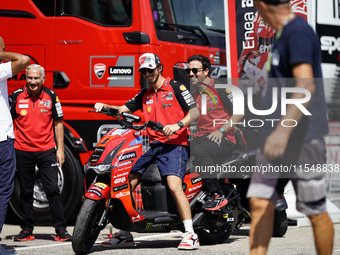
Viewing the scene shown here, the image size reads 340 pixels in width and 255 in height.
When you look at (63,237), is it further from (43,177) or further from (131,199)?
(131,199)

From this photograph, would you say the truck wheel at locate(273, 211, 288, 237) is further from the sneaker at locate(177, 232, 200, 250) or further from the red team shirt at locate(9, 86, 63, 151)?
the red team shirt at locate(9, 86, 63, 151)

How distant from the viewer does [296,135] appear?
447cm

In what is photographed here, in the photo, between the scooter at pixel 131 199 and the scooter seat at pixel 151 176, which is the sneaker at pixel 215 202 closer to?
the scooter at pixel 131 199

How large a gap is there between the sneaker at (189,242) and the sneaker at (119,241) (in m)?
0.70

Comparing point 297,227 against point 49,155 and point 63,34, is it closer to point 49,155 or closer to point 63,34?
point 49,155

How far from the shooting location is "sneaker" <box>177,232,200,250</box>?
7.12 meters

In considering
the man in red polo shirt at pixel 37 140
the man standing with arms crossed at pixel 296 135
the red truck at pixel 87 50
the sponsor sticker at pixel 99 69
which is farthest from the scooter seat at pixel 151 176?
the man standing with arms crossed at pixel 296 135

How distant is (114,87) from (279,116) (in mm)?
4825

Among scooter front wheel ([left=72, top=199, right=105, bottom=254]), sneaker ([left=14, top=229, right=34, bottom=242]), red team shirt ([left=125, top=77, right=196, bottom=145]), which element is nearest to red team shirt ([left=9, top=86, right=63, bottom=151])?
sneaker ([left=14, top=229, right=34, bottom=242])

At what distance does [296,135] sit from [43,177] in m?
4.48

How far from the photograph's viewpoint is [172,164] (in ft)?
23.7

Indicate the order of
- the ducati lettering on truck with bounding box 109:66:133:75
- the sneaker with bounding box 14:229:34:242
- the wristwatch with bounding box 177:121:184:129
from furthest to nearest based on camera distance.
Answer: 1. the ducati lettering on truck with bounding box 109:66:133:75
2. the sneaker with bounding box 14:229:34:242
3. the wristwatch with bounding box 177:121:184:129

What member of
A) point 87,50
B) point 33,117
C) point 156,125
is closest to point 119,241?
point 156,125

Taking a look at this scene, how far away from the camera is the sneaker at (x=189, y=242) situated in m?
7.12
